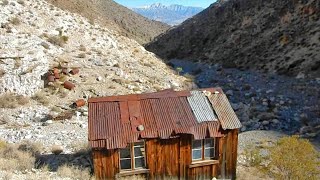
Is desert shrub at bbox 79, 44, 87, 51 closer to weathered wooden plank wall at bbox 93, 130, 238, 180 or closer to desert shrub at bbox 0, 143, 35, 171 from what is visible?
desert shrub at bbox 0, 143, 35, 171

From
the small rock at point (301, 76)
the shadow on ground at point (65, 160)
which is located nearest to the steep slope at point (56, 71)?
the shadow on ground at point (65, 160)

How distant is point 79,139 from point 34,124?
2.97 meters

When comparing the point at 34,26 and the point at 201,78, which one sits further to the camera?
the point at 201,78

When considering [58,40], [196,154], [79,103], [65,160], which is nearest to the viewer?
[196,154]

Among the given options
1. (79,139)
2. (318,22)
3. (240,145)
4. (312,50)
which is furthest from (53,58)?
(318,22)

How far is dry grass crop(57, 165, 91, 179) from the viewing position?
1115 cm

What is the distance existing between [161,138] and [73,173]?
10.0ft

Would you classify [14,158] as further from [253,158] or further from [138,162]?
[253,158]

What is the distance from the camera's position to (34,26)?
26172 millimetres

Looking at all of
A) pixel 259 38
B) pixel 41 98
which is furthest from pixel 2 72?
pixel 259 38

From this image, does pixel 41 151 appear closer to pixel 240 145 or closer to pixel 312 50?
pixel 240 145

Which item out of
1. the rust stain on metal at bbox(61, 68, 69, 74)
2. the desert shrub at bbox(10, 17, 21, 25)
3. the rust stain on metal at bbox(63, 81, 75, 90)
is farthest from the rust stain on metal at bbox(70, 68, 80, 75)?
the desert shrub at bbox(10, 17, 21, 25)

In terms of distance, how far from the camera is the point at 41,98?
19172 mm

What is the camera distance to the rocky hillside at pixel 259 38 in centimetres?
2945
